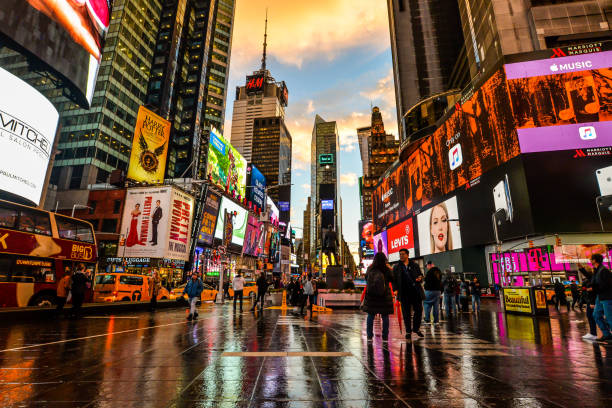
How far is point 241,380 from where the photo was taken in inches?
151

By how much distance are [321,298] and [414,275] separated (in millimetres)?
11933

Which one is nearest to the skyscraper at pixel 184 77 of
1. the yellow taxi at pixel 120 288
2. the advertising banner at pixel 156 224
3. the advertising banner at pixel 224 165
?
the advertising banner at pixel 224 165

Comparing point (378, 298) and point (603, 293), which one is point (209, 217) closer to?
point (378, 298)

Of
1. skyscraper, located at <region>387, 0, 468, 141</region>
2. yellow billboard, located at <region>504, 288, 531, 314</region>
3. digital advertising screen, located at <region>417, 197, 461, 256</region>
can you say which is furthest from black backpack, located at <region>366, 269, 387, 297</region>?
skyscraper, located at <region>387, 0, 468, 141</region>

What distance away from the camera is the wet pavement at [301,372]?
312cm

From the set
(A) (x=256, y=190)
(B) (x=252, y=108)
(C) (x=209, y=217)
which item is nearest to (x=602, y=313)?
(C) (x=209, y=217)

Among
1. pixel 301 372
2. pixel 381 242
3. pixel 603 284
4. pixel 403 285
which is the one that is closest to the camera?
pixel 301 372

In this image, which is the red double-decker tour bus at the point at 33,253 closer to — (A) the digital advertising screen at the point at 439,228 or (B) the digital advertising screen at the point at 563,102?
(B) the digital advertising screen at the point at 563,102

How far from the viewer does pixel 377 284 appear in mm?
6875

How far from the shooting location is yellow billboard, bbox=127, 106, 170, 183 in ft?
92.4

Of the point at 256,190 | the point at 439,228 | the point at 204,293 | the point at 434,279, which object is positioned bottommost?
the point at 204,293

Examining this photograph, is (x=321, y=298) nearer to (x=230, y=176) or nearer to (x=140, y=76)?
(x=230, y=176)

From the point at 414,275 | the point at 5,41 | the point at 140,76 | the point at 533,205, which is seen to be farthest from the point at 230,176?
the point at 414,275

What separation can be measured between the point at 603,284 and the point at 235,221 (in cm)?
4957
